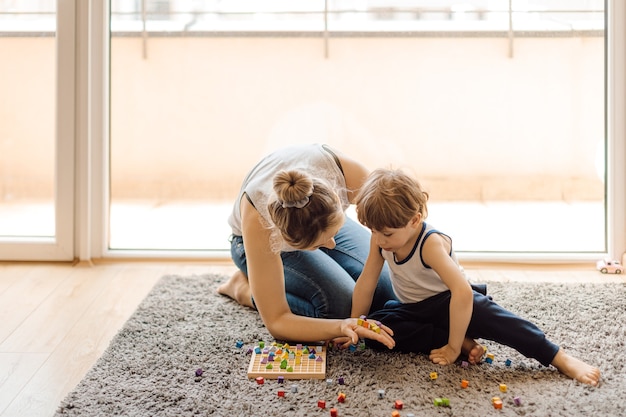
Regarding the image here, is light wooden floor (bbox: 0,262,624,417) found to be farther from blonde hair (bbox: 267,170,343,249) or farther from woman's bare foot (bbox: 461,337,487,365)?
woman's bare foot (bbox: 461,337,487,365)

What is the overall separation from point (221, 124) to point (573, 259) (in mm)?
1483

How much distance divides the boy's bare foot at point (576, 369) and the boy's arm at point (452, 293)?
0.75ft

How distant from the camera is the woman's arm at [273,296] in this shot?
6.06 ft

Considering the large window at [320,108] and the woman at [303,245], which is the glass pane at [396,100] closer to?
the large window at [320,108]

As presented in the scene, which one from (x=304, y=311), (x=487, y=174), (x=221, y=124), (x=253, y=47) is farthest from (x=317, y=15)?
(x=304, y=311)

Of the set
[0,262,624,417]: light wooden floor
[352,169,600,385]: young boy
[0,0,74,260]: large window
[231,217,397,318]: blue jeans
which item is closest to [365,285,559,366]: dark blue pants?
[352,169,600,385]: young boy

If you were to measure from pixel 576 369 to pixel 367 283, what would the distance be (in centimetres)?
55

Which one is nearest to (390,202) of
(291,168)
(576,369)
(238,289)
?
(291,168)

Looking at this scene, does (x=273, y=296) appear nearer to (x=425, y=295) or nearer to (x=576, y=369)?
(x=425, y=295)

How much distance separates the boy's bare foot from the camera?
1696 millimetres

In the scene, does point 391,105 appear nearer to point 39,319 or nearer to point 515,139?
point 515,139

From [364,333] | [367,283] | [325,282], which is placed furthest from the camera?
[325,282]

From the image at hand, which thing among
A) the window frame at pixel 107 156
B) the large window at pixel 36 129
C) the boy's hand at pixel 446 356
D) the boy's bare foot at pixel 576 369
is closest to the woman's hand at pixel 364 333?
the boy's hand at pixel 446 356

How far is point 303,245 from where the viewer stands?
1.73 m
